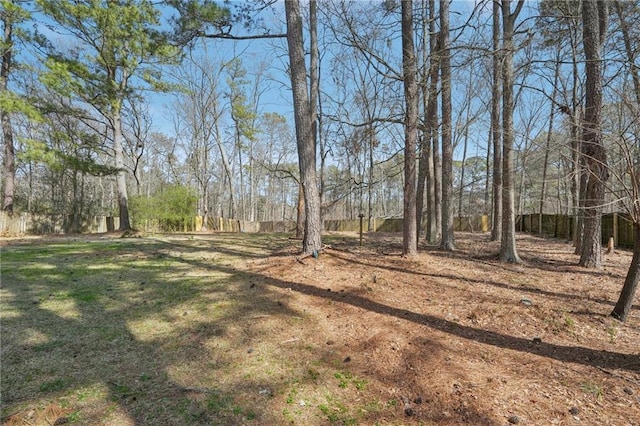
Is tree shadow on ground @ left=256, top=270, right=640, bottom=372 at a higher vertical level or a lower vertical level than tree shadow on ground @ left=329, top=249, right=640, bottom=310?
lower

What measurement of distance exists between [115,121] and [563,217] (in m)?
17.6

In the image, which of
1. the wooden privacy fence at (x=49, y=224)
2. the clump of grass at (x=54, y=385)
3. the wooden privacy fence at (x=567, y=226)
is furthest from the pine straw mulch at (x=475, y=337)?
the wooden privacy fence at (x=49, y=224)

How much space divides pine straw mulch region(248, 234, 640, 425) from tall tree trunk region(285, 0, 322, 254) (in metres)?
0.51

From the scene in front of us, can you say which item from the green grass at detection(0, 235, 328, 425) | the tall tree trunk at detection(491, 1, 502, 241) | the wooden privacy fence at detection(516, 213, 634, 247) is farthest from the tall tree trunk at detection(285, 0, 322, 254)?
the wooden privacy fence at detection(516, 213, 634, 247)

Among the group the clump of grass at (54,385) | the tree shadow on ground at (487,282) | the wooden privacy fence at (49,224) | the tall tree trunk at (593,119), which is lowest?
the clump of grass at (54,385)

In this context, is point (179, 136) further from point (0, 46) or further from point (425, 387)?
point (425, 387)

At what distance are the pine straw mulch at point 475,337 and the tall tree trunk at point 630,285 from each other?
0.35ft

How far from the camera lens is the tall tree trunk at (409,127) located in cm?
571

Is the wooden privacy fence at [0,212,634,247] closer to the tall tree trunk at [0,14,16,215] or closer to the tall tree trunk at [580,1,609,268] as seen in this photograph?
the tall tree trunk at [0,14,16,215]

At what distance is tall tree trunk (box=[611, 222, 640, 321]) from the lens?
3100mm

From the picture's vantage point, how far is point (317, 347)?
114 inches

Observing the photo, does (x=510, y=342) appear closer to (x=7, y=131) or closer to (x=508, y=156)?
(x=508, y=156)

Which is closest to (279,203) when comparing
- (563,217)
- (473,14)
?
(563,217)

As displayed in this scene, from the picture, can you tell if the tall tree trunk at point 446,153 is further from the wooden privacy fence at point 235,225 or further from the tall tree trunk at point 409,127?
the wooden privacy fence at point 235,225
